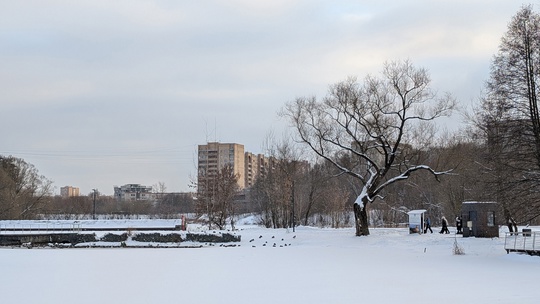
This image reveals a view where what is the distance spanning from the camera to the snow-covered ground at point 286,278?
1437cm

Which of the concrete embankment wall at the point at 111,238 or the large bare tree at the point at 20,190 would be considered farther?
the large bare tree at the point at 20,190

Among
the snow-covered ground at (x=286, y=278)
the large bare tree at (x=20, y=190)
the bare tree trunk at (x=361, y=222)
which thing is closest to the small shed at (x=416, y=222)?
the bare tree trunk at (x=361, y=222)

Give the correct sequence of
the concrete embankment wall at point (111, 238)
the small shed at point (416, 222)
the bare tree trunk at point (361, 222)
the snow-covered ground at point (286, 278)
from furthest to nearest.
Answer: the concrete embankment wall at point (111, 238), the small shed at point (416, 222), the bare tree trunk at point (361, 222), the snow-covered ground at point (286, 278)

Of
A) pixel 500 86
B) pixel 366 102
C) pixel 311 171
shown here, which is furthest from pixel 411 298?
pixel 311 171

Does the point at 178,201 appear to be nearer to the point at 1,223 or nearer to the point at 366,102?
the point at 1,223

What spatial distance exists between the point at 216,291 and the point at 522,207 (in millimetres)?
19282

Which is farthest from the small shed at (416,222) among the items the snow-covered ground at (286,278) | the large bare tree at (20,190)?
the large bare tree at (20,190)

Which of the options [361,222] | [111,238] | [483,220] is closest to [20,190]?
[111,238]

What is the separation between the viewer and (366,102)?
39594 mm

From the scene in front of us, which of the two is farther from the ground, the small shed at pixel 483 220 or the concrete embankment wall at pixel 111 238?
the small shed at pixel 483 220

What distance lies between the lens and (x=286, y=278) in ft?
60.8

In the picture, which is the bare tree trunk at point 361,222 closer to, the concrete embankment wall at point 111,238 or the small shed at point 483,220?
the small shed at point 483,220

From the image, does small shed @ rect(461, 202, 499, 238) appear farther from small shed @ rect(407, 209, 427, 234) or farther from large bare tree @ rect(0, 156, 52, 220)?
large bare tree @ rect(0, 156, 52, 220)

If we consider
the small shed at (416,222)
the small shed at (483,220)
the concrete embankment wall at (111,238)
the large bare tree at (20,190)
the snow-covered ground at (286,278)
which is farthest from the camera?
the large bare tree at (20,190)
